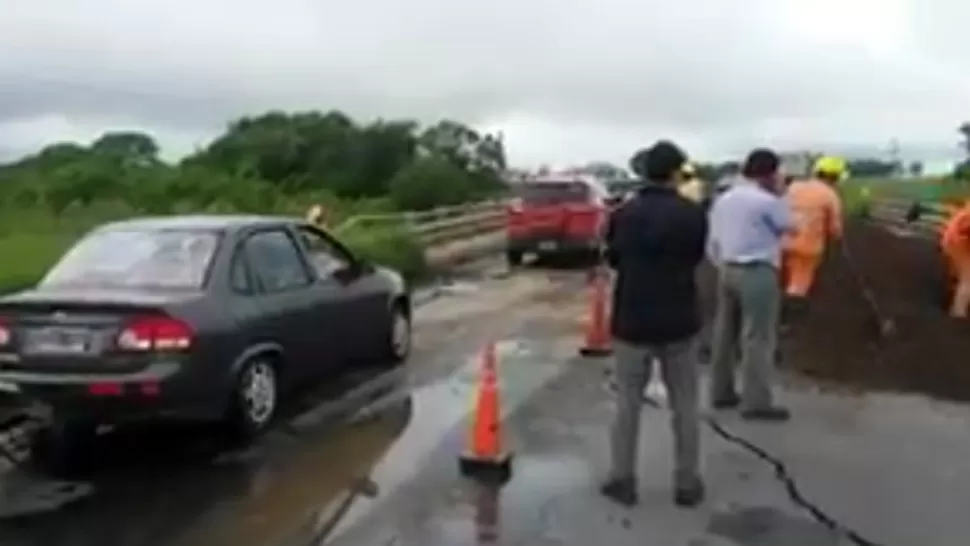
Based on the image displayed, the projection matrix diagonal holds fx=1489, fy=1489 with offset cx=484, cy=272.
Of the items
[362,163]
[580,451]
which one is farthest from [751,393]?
[362,163]

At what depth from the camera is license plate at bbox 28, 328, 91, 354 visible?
8789 mm

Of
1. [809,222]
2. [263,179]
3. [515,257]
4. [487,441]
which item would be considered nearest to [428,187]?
[263,179]

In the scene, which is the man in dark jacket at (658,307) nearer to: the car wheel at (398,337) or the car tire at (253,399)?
the car tire at (253,399)

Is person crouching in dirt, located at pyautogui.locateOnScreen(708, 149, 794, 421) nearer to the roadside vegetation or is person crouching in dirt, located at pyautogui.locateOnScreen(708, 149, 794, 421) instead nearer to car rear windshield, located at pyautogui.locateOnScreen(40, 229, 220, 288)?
car rear windshield, located at pyautogui.locateOnScreen(40, 229, 220, 288)

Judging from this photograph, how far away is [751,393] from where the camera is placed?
10227 mm

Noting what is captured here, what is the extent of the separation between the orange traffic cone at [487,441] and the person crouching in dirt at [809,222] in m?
4.46

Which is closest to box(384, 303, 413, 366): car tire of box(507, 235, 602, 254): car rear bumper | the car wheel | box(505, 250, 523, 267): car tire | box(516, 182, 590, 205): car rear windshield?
the car wheel

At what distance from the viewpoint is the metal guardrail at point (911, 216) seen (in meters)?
31.0

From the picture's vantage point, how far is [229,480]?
8.68 metres

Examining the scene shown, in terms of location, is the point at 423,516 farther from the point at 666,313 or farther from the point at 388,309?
the point at 388,309

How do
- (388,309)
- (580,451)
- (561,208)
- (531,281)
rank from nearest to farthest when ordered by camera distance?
(580,451), (388,309), (531,281), (561,208)

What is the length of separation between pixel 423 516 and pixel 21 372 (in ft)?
9.25

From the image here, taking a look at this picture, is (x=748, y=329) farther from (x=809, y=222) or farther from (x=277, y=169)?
(x=277, y=169)

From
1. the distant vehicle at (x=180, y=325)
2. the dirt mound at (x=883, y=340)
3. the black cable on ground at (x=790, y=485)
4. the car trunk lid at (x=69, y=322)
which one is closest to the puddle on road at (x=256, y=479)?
the distant vehicle at (x=180, y=325)
